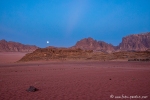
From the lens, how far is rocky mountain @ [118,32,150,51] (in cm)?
14650

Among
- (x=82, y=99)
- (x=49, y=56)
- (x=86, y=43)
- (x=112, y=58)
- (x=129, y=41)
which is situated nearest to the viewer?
(x=82, y=99)

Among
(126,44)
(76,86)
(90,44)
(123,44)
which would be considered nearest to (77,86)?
(76,86)

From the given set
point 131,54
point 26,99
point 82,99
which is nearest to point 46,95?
point 26,99

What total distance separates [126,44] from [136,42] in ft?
29.0

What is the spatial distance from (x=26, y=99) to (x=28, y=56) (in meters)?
55.5

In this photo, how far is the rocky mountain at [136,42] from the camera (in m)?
146

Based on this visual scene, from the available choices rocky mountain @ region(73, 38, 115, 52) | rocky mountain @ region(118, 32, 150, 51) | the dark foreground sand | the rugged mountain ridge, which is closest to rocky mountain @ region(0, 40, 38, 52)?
rocky mountain @ region(73, 38, 115, 52)

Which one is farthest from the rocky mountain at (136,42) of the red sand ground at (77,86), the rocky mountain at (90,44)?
the red sand ground at (77,86)

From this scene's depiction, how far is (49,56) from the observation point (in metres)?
61.2

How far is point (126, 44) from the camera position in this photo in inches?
6048

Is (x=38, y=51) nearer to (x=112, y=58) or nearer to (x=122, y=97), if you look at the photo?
(x=112, y=58)

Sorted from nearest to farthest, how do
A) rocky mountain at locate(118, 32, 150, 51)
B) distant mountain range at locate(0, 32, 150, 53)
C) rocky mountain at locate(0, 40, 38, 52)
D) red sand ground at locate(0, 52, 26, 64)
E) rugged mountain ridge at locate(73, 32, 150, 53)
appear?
red sand ground at locate(0, 52, 26, 64) → distant mountain range at locate(0, 32, 150, 53) → rugged mountain ridge at locate(73, 32, 150, 53) → rocky mountain at locate(118, 32, 150, 51) → rocky mountain at locate(0, 40, 38, 52)

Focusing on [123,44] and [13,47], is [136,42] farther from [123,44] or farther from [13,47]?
[13,47]

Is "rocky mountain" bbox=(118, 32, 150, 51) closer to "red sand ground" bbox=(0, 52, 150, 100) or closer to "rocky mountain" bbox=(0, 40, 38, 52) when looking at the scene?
"rocky mountain" bbox=(0, 40, 38, 52)
